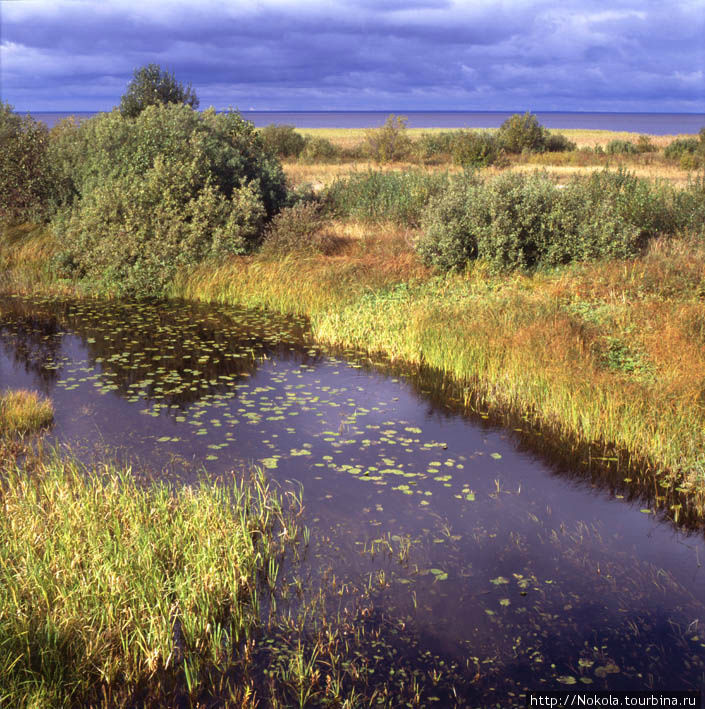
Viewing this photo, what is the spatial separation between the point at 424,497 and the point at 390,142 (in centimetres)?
4245

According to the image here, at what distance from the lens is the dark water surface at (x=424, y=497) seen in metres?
5.59

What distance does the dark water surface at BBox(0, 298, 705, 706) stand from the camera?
559 centimetres

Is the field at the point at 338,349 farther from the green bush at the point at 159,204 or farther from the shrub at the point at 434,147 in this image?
the shrub at the point at 434,147

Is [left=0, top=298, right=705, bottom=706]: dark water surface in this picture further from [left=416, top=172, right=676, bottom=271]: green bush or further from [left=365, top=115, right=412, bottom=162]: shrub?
[left=365, top=115, right=412, bottom=162]: shrub

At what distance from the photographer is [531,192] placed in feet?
54.0

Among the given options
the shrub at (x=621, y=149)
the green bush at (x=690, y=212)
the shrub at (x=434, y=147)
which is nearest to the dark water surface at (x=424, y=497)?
the green bush at (x=690, y=212)

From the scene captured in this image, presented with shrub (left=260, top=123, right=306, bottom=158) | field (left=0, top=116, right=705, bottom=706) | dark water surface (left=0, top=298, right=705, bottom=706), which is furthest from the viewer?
shrub (left=260, top=123, right=306, bottom=158)

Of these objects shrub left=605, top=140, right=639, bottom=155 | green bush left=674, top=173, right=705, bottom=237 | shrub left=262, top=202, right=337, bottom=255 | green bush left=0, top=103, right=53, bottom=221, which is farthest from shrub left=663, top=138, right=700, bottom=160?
green bush left=0, top=103, right=53, bottom=221

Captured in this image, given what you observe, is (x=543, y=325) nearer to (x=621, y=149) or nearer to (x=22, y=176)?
(x=22, y=176)

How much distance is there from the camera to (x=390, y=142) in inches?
1861

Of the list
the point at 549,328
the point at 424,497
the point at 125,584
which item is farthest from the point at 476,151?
the point at 125,584

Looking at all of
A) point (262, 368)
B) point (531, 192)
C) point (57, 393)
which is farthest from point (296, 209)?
point (57, 393)

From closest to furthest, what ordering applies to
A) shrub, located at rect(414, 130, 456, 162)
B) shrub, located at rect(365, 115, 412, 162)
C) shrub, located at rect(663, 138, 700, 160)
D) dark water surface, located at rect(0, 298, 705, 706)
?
dark water surface, located at rect(0, 298, 705, 706)
shrub, located at rect(663, 138, 700, 160)
shrub, located at rect(414, 130, 456, 162)
shrub, located at rect(365, 115, 412, 162)

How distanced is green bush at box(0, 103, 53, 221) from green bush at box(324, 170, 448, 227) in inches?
364
